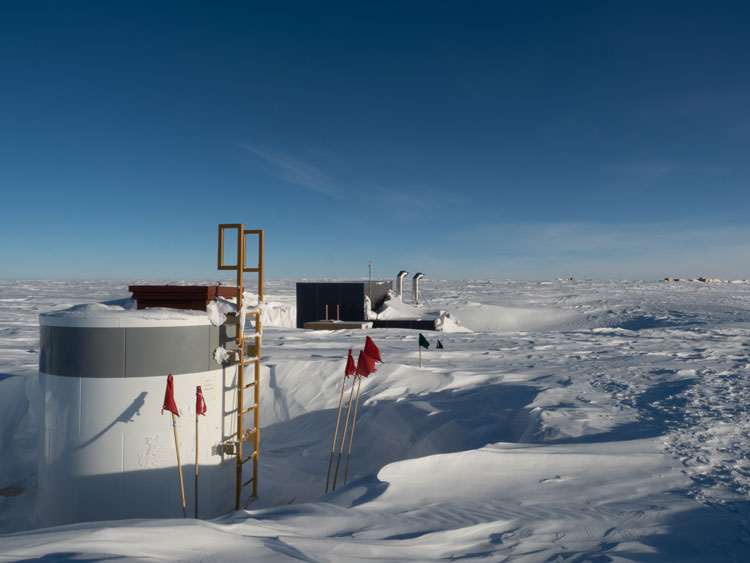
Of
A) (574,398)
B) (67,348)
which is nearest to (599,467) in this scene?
(574,398)

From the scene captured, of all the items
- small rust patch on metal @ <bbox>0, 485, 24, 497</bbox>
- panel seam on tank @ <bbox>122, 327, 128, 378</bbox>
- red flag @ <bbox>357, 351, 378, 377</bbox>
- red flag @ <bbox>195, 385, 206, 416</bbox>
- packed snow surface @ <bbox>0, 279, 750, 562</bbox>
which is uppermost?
panel seam on tank @ <bbox>122, 327, 128, 378</bbox>

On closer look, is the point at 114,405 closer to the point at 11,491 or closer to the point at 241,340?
the point at 241,340

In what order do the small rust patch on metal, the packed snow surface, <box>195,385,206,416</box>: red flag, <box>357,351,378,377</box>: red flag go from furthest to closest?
the small rust patch on metal < <box>357,351,378,377</box>: red flag < <box>195,385,206,416</box>: red flag < the packed snow surface

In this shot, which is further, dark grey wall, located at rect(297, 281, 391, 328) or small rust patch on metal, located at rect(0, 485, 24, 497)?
dark grey wall, located at rect(297, 281, 391, 328)

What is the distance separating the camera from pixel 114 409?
6.30 m

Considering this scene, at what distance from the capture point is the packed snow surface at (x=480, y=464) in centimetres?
374

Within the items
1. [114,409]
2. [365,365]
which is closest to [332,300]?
[365,365]

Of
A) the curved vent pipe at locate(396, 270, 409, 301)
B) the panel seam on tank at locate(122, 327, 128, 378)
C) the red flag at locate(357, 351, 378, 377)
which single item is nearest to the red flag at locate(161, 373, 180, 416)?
the panel seam on tank at locate(122, 327, 128, 378)

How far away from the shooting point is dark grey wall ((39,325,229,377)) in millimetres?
6262

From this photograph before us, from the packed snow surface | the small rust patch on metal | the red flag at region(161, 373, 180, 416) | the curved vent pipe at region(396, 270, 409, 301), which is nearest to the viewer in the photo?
the packed snow surface

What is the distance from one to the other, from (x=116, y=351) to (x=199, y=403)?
1.20 metres

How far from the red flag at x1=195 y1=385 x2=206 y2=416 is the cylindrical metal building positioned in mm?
154

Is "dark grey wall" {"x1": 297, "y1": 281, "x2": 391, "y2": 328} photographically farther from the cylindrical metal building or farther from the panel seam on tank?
the panel seam on tank

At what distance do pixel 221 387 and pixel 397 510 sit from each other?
3.46 m
